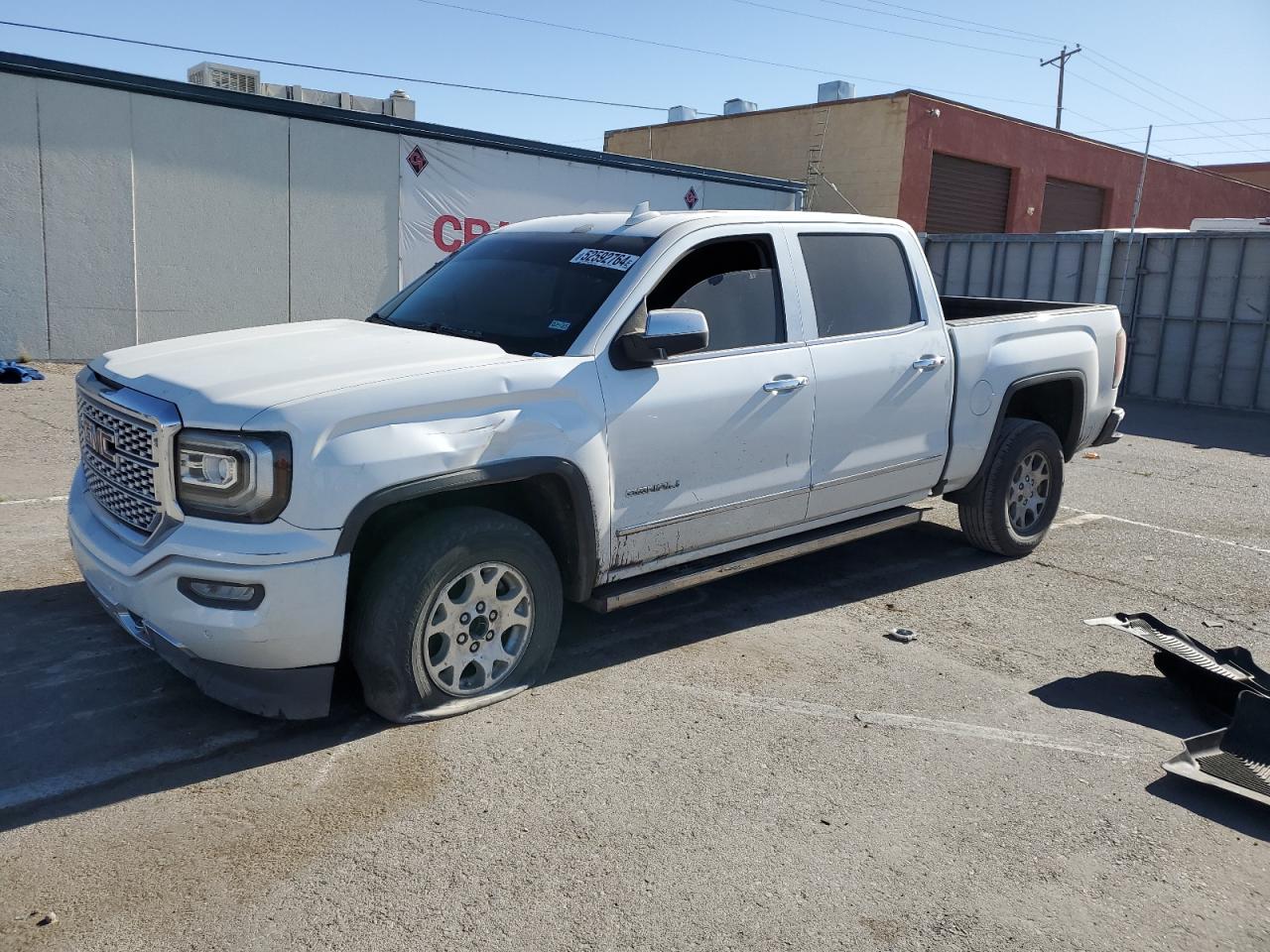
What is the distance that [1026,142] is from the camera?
27.6 m

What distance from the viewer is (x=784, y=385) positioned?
4930 mm

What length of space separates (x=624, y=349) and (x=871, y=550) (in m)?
3.11

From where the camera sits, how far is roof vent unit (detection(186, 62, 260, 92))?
17219 mm

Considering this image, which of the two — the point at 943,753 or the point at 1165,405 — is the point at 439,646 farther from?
the point at 1165,405

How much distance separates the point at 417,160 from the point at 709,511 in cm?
1354

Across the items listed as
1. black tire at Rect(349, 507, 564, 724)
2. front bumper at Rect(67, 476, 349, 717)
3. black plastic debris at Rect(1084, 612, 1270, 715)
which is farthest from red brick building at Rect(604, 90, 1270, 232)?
front bumper at Rect(67, 476, 349, 717)

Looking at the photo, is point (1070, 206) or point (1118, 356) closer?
point (1118, 356)

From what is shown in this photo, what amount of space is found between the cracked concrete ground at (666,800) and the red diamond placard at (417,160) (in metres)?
12.2

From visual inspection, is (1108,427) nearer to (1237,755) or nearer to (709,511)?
(1237,755)

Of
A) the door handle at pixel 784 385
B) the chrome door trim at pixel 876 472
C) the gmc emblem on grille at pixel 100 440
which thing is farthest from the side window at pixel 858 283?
the gmc emblem on grille at pixel 100 440

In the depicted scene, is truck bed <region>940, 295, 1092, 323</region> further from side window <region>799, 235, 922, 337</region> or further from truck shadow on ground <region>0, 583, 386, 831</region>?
truck shadow on ground <region>0, 583, 386, 831</region>

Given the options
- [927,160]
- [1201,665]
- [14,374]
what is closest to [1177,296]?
[927,160]

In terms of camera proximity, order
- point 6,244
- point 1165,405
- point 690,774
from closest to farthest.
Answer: point 690,774, point 6,244, point 1165,405

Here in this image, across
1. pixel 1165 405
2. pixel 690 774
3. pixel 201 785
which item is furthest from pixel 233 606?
pixel 1165 405
